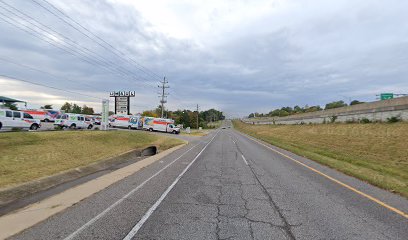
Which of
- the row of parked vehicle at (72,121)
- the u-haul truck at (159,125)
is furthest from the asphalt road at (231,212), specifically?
the u-haul truck at (159,125)

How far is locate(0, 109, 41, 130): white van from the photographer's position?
953 inches

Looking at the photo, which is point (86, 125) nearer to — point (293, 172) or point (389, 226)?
point (293, 172)

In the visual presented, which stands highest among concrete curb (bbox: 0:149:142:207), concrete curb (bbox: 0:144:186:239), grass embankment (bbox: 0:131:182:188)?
grass embankment (bbox: 0:131:182:188)

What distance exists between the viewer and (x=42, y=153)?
667 inches

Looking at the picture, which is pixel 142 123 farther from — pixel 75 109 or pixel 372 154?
pixel 75 109

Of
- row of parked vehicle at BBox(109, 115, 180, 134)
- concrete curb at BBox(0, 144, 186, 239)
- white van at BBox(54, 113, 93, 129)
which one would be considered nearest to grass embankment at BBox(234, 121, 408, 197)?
concrete curb at BBox(0, 144, 186, 239)

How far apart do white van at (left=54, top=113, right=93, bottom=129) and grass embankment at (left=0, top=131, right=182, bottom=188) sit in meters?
13.3

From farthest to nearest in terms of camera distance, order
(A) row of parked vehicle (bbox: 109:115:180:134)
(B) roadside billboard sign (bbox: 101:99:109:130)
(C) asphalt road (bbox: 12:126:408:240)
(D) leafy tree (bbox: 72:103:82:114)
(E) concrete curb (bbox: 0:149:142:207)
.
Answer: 1. (D) leafy tree (bbox: 72:103:82:114)
2. (A) row of parked vehicle (bbox: 109:115:180:134)
3. (B) roadside billboard sign (bbox: 101:99:109:130)
4. (E) concrete curb (bbox: 0:149:142:207)
5. (C) asphalt road (bbox: 12:126:408:240)

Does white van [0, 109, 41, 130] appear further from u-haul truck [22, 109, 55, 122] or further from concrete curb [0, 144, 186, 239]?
u-haul truck [22, 109, 55, 122]

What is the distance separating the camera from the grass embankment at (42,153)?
12.2 metres

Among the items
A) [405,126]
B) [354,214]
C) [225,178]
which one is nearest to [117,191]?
[225,178]

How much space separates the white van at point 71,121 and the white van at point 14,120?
1008 cm

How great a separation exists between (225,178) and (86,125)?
36.3 metres

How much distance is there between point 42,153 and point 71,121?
2440 centimetres
